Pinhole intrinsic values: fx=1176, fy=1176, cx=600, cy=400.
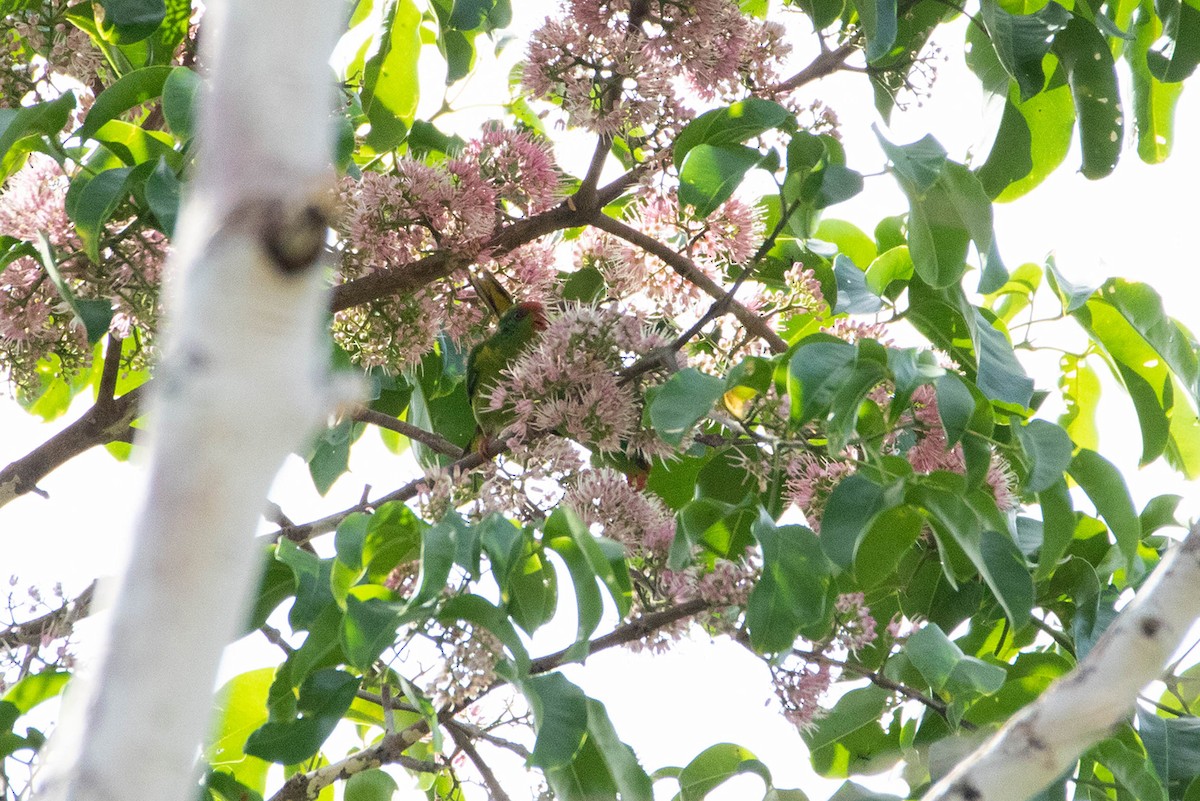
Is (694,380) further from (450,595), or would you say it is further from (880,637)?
(880,637)

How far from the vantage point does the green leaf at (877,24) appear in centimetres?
145

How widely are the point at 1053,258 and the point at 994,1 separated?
1.15 ft

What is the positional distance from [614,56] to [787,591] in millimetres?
748

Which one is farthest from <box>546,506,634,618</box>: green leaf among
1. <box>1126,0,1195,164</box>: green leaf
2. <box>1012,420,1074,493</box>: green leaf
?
<box>1126,0,1195,164</box>: green leaf

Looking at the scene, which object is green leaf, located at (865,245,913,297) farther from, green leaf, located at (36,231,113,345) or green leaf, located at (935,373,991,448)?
green leaf, located at (36,231,113,345)

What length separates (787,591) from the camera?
124 centimetres

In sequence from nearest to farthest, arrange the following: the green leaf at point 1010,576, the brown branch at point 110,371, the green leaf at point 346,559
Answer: the green leaf at point 346,559 < the green leaf at point 1010,576 < the brown branch at point 110,371

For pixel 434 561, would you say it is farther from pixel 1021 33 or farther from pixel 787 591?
pixel 1021 33

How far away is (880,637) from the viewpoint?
169 centimetres

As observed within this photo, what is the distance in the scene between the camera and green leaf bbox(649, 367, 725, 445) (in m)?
1.19

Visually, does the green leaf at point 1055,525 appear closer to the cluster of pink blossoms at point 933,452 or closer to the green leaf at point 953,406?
the cluster of pink blossoms at point 933,452

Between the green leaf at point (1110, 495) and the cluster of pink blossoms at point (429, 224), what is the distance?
837 millimetres

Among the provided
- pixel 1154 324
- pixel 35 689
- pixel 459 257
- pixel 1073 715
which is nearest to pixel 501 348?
pixel 459 257

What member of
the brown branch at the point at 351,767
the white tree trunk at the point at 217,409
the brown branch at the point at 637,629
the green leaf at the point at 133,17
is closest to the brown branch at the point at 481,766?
the brown branch at the point at 351,767
